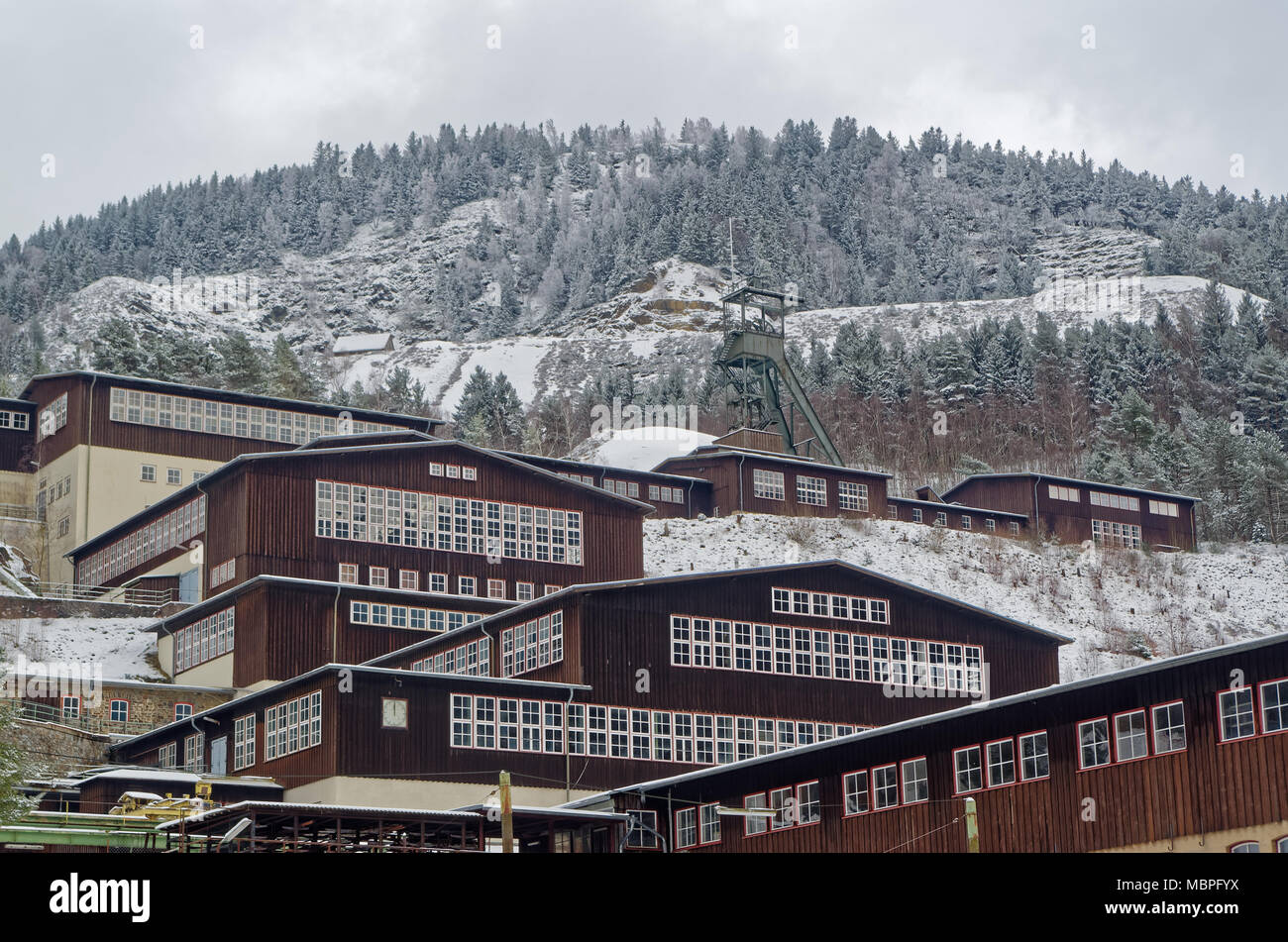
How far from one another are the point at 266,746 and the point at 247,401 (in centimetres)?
3278

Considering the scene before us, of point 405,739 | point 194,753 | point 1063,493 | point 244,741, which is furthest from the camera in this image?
point 1063,493

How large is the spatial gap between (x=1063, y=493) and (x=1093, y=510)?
1.86 meters

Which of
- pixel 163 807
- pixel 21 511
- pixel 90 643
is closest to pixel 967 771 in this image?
pixel 163 807

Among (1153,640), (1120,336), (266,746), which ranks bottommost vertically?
(266,746)

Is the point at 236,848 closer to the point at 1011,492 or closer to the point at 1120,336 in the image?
the point at 1011,492

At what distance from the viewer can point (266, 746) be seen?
50156mm

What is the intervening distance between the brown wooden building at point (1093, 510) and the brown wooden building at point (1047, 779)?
56.2 metres

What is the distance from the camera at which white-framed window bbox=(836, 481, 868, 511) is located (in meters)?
91.3

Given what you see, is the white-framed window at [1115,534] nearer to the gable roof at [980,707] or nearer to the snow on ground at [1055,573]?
the snow on ground at [1055,573]

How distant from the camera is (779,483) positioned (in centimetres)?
8981

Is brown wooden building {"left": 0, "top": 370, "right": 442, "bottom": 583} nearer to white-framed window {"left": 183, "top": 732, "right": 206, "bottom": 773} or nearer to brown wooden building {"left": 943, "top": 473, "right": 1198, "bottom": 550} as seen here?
white-framed window {"left": 183, "top": 732, "right": 206, "bottom": 773}

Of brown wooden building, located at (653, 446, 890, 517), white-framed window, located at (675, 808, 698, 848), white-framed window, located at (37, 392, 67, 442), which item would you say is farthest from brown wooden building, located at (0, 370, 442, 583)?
white-framed window, located at (675, 808, 698, 848)

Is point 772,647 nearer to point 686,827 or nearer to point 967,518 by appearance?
point 686,827
